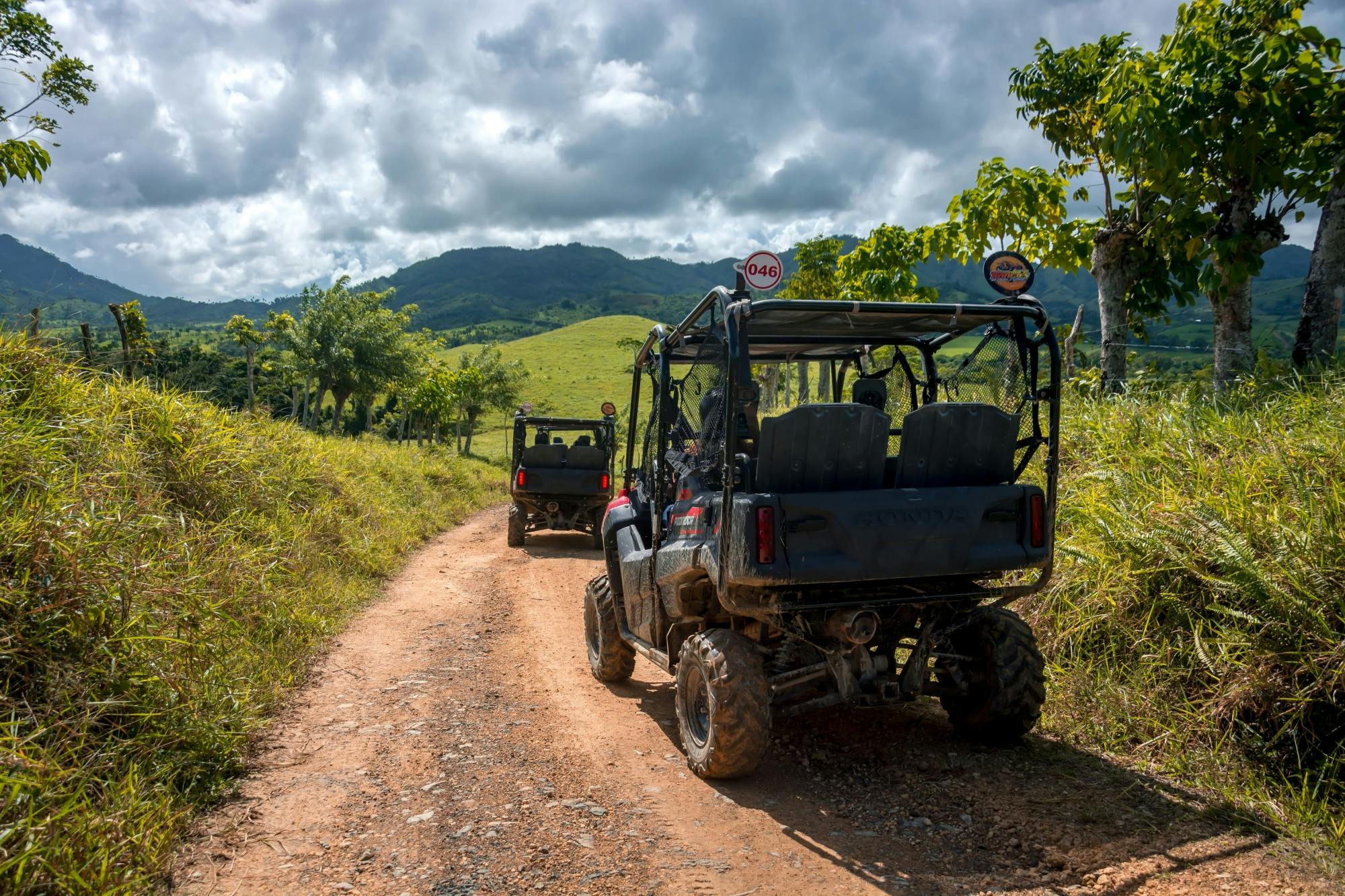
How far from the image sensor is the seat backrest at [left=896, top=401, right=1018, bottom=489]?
4395 mm

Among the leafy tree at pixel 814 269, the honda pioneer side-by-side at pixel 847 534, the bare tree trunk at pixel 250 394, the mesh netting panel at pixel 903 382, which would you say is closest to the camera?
the honda pioneer side-by-side at pixel 847 534

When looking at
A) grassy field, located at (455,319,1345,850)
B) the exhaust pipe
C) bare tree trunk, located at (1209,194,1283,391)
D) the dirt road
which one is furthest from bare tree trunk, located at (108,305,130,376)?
bare tree trunk, located at (1209,194,1283,391)

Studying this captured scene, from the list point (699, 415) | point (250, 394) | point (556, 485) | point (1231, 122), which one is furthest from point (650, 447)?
point (250, 394)

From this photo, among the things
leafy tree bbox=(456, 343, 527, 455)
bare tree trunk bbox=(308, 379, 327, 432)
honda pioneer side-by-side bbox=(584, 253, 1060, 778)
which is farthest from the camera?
leafy tree bbox=(456, 343, 527, 455)

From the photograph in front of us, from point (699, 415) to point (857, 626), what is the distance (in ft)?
5.06

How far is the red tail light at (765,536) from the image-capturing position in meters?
3.97

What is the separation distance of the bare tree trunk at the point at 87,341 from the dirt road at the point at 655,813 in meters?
3.98

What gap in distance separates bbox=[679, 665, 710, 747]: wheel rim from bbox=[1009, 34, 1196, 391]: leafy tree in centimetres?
635

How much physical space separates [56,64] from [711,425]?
29.2 ft

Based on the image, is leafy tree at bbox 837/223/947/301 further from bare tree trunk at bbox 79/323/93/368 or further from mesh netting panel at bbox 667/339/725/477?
bare tree trunk at bbox 79/323/93/368

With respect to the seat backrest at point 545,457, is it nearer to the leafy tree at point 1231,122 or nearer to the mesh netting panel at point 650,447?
the mesh netting panel at point 650,447

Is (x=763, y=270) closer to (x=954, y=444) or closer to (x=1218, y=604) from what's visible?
(x=954, y=444)

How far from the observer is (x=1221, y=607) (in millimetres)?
4539

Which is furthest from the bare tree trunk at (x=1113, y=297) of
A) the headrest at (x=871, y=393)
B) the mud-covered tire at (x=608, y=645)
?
the mud-covered tire at (x=608, y=645)
